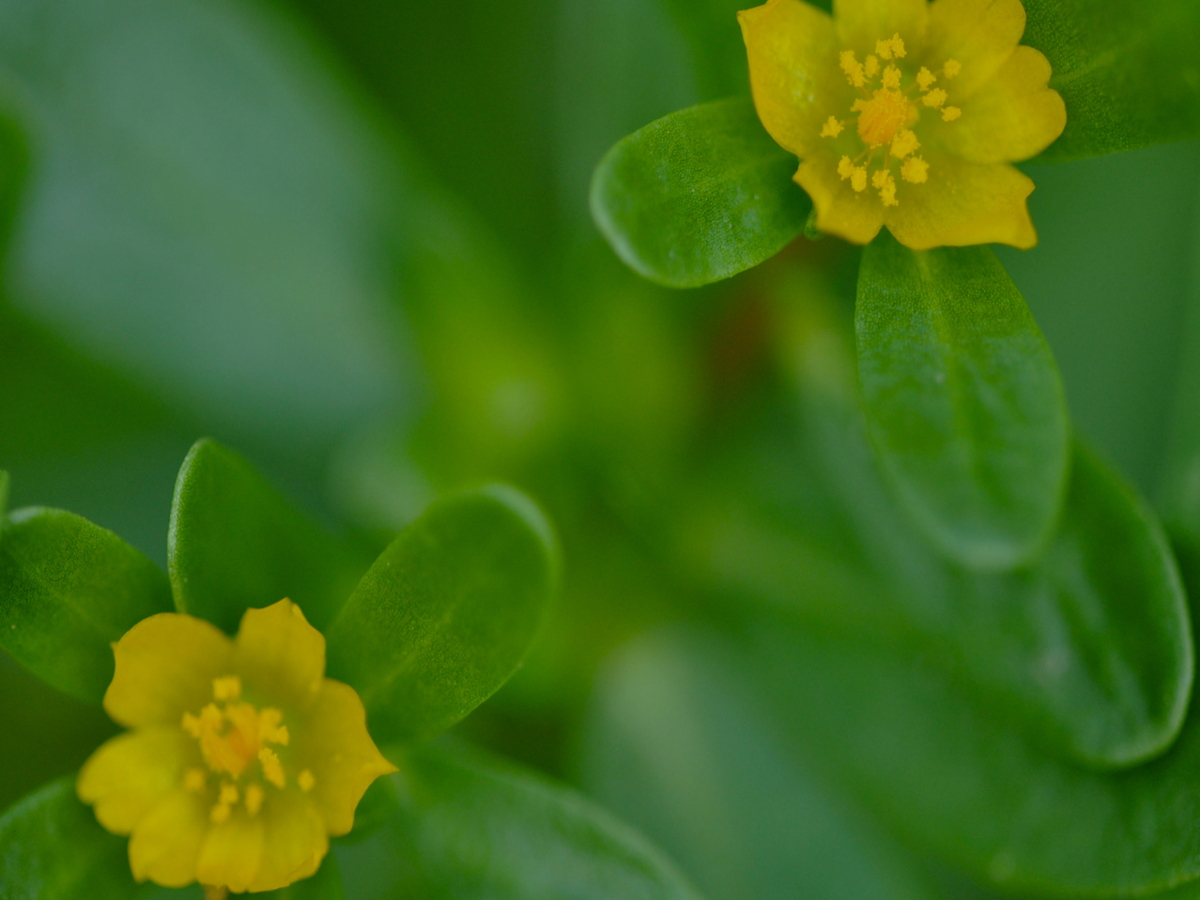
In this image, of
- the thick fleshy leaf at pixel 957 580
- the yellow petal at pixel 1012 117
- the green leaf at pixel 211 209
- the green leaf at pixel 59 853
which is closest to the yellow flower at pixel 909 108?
the yellow petal at pixel 1012 117

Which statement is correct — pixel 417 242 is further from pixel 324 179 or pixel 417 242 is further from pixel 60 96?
pixel 60 96

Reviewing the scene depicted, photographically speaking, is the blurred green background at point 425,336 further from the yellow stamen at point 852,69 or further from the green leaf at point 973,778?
the yellow stamen at point 852,69

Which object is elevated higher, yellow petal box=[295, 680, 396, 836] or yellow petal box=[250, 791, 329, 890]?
yellow petal box=[295, 680, 396, 836]

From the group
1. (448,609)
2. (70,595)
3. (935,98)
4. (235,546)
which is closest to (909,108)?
(935,98)

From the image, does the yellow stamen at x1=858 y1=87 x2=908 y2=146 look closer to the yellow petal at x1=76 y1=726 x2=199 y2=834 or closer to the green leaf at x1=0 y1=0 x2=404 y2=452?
the yellow petal at x1=76 y1=726 x2=199 y2=834

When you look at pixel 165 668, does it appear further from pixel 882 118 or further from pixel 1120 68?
pixel 1120 68

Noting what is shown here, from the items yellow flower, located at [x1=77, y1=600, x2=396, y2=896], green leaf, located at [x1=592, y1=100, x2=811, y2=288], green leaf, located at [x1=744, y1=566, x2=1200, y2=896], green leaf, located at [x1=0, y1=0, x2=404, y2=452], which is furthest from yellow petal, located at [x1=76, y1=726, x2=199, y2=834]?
green leaf, located at [x1=0, y1=0, x2=404, y2=452]
